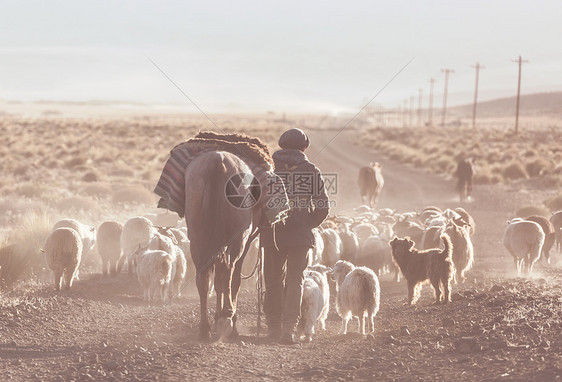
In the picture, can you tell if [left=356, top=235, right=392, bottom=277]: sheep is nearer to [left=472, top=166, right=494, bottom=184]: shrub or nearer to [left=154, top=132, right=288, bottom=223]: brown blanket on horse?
[left=154, top=132, right=288, bottom=223]: brown blanket on horse

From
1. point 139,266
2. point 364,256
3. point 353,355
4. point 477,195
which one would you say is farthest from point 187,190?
point 477,195

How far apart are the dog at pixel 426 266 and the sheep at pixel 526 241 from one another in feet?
10.8

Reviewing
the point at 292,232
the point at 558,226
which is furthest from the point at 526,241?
the point at 292,232

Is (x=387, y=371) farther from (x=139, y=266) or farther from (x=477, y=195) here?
(x=477, y=195)

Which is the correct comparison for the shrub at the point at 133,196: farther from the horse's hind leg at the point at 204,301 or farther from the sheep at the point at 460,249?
the horse's hind leg at the point at 204,301

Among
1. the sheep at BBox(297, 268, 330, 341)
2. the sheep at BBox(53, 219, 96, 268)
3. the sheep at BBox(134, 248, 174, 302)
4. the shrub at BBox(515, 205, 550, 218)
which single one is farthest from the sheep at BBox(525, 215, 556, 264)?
the sheep at BBox(53, 219, 96, 268)

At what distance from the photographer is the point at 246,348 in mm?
8766

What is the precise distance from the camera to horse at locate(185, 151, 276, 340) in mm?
8945

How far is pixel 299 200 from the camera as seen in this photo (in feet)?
31.8

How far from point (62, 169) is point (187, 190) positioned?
29067 mm

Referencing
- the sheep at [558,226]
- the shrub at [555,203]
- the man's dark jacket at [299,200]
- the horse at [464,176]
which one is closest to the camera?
the man's dark jacket at [299,200]

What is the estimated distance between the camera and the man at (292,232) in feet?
31.6

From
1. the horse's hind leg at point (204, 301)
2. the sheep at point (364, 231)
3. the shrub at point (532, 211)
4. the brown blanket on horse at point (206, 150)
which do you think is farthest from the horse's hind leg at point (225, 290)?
the shrub at point (532, 211)

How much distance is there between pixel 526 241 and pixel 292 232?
6.96 m
